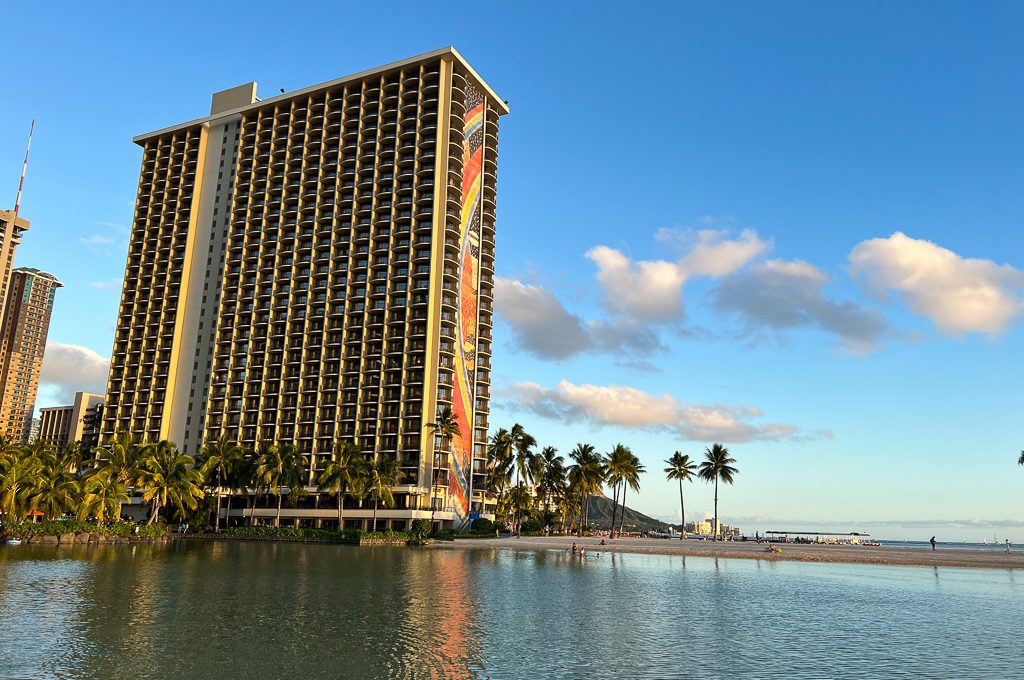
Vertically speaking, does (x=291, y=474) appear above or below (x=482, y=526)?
above

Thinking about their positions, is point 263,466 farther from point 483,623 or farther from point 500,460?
point 483,623

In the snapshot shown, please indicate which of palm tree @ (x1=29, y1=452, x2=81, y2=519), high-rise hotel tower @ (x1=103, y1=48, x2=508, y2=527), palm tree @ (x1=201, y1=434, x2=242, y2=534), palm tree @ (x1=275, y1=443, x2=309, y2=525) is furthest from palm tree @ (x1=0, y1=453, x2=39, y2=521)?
high-rise hotel tower @ (x1=103, y1=48, x2=508, y2=527)

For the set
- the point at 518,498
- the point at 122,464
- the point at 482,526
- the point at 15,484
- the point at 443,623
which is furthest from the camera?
the point at 518,498

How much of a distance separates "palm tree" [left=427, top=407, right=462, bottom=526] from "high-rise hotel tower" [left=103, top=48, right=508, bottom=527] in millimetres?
528

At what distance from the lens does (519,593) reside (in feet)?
161

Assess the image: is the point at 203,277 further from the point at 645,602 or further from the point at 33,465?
the point at 645,602

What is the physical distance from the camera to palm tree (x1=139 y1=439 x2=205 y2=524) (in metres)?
102

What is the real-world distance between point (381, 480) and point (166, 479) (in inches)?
1185

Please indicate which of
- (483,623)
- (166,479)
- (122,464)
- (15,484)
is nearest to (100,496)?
(122,464)

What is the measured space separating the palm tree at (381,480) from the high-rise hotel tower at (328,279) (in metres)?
6.61

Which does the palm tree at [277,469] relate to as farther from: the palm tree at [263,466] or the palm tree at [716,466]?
the palm tree at [716,466]

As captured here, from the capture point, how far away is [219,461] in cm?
12038

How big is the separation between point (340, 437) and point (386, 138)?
5805cm

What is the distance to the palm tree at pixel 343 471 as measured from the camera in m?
113
